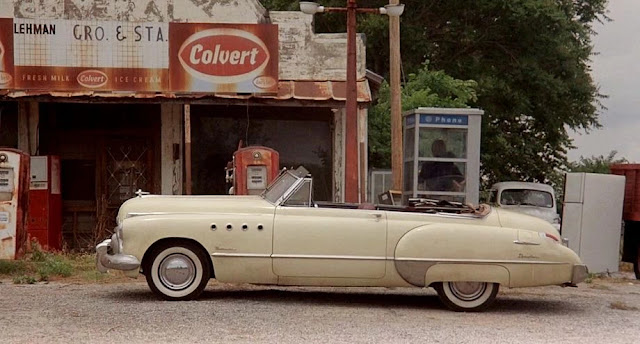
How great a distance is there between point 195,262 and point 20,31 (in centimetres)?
775

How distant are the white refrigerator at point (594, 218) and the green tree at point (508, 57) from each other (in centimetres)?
1416

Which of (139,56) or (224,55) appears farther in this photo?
(224,55)

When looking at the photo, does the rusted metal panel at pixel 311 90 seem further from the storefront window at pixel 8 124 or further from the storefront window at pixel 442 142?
the storefront window at pixel 8 124

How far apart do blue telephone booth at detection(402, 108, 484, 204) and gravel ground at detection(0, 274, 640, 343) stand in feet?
13.6

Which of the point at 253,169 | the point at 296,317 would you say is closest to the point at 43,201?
the point at 253,169

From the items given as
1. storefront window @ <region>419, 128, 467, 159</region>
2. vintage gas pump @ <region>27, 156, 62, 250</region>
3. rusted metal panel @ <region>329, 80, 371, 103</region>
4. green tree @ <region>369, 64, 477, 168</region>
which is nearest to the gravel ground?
vintage gas pump @ <region>27, 156, 62, 250</region>

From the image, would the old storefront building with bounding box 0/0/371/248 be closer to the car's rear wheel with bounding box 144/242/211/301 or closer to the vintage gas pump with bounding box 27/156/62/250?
the vintage gas pump with bounding box 27/156/62/250

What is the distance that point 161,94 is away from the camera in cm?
1617

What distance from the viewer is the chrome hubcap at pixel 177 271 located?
10.0m

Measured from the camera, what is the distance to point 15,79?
1596 centimetres

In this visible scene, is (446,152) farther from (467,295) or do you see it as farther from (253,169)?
(467,295)

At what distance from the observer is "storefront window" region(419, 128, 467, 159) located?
1599cm

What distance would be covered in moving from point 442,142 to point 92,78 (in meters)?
6.01

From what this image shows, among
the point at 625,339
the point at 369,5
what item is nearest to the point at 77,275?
the point at 625,339
